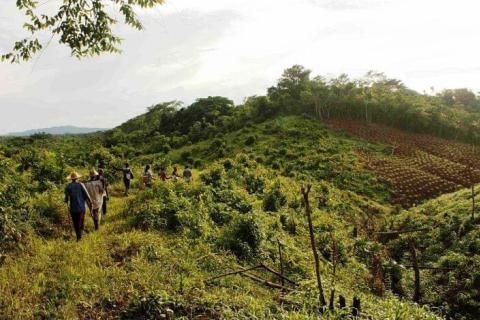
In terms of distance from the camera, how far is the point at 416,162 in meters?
42.1

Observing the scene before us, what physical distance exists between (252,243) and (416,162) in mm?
33571

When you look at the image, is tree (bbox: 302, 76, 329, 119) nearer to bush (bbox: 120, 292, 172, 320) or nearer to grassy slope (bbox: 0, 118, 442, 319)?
grassy slope (bbox: 0, 118, 442, 319)

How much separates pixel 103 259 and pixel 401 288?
34.7 ft

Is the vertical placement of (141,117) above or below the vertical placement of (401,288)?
above

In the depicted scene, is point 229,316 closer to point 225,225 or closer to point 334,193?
point 225,225

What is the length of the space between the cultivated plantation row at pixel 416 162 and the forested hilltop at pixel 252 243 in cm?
23

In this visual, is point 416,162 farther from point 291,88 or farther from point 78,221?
point 78,221

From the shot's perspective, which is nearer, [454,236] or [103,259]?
[103,259]

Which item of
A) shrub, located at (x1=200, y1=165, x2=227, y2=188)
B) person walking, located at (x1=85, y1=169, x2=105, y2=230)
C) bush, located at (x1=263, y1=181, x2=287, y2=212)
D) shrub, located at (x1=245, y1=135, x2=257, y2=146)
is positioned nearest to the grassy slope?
person walking, located at (x1=85, y1=169, x2=105, y2=230)

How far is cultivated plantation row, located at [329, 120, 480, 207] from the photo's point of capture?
3412cm

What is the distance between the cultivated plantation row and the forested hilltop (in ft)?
0.77

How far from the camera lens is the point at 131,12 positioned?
23.6 feet

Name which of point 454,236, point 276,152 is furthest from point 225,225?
point 276,152

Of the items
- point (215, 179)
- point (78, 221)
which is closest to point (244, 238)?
point (78, 221)
